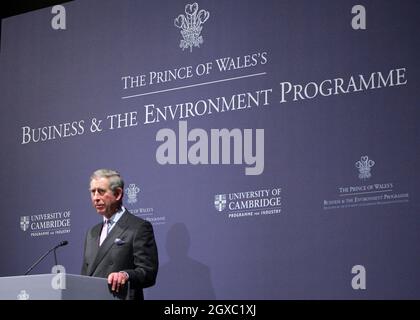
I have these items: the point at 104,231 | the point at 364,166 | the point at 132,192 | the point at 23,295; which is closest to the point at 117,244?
the point at 104,231

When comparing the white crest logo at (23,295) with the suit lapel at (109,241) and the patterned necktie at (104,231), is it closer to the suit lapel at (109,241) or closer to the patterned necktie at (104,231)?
the suit lapel at (109,241)

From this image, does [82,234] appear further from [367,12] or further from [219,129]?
[367,12]

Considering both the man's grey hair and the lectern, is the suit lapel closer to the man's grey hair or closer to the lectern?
the man's grey hair

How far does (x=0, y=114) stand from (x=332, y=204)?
11.0ft

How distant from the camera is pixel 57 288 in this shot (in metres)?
5.20

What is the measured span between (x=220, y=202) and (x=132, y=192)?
0.83 m

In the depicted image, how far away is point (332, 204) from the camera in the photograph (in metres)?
6.48

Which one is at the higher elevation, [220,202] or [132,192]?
[132,192]

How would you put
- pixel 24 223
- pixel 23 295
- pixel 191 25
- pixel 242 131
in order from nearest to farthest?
pixel 23 295, pixel 242 131, pixel 191 25, pixel 24 223

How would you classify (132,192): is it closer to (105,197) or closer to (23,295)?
(105,197)

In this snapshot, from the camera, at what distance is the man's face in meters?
6.36
